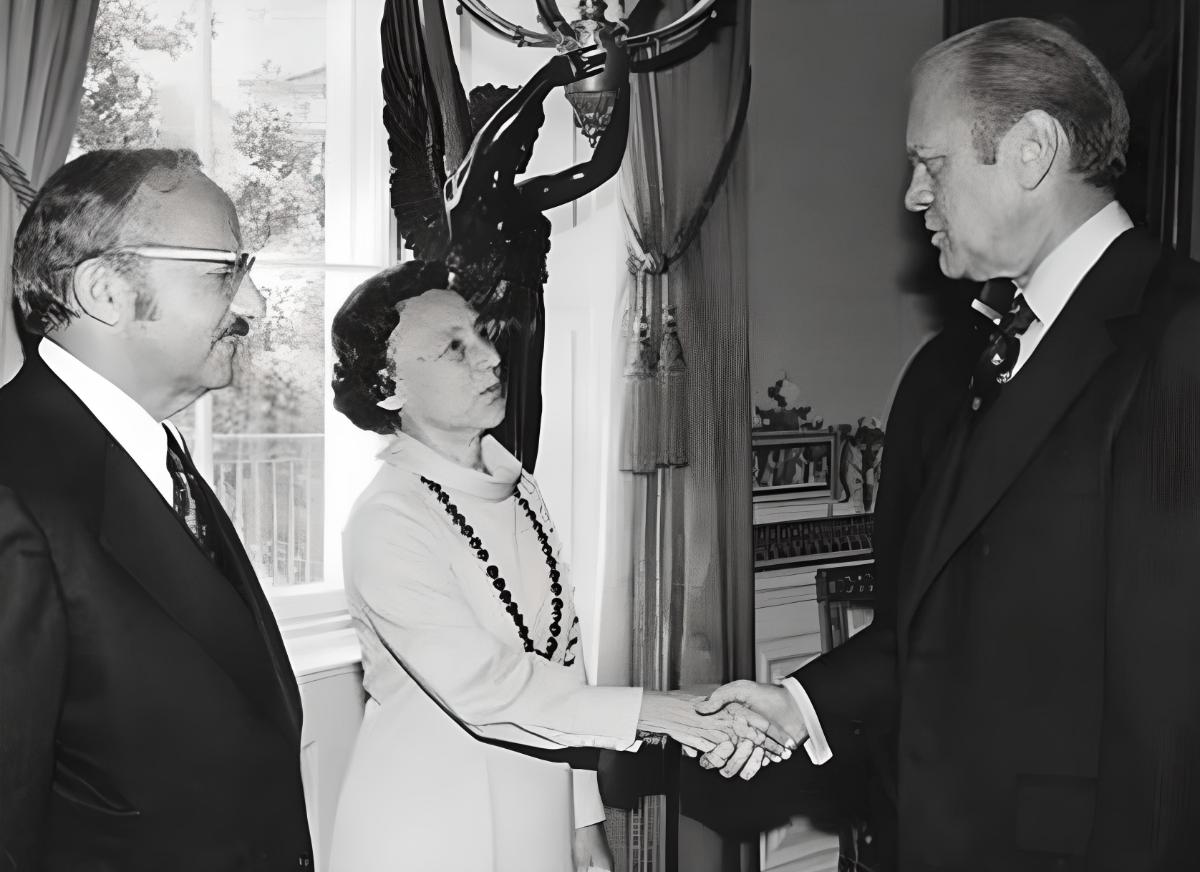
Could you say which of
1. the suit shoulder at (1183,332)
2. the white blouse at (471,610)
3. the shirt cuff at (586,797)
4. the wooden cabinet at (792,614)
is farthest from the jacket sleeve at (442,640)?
the suit shoulder at (1183,332)

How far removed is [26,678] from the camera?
1.44 m

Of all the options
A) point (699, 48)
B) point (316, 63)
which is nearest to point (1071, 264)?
point (699, 48)

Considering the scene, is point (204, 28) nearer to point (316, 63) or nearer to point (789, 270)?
point (316, 63)

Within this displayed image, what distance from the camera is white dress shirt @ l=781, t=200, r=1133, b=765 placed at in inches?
82.3

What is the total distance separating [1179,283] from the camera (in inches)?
79.4

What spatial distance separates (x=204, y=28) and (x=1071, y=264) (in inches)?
65.2

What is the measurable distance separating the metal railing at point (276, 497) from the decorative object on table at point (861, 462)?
158cm

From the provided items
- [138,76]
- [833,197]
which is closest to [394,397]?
[138,76]

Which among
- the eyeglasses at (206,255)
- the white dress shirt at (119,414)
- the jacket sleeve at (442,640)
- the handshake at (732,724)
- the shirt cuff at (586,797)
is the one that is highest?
the eyeglasses at (206,255)

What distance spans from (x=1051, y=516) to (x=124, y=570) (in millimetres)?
1642

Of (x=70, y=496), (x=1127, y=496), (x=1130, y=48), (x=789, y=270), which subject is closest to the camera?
(x=70, y=496)

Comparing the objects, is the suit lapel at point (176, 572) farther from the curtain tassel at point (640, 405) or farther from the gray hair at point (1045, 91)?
the gray hair at point (1045, 91)

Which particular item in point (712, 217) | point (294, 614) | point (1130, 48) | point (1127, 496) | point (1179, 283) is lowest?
point (294, 614)

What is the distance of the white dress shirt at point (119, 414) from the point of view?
153cm
